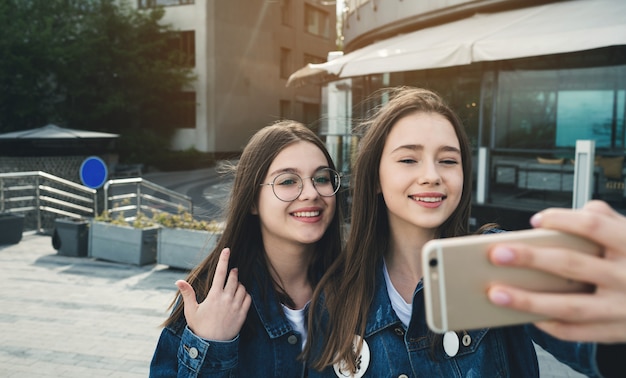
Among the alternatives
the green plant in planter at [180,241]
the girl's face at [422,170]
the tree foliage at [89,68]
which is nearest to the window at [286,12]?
the tree foliage at [89,68]

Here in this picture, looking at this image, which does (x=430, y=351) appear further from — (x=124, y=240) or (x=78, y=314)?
(x=124, y=240)

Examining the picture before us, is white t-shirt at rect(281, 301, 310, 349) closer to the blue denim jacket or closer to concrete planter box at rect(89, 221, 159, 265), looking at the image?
the blue denim jacket

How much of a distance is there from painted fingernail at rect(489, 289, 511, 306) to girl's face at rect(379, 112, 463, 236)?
0.83m

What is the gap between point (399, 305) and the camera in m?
1.75

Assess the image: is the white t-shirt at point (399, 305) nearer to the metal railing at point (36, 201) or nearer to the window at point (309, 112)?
the metal railing at point (36, 201)

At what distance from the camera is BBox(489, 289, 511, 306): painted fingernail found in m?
0.75

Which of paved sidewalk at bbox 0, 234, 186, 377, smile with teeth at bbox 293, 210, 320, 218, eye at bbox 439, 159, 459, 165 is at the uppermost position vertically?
eye at bbox 439, 159, 459, 165

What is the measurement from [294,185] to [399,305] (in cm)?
59

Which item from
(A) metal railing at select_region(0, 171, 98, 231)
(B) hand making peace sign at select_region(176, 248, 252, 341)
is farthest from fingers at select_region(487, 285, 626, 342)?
(A) metal railing at select_region(0, 171, 98, 231)

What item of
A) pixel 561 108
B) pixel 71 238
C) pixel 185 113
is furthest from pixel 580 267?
pixel 185 113

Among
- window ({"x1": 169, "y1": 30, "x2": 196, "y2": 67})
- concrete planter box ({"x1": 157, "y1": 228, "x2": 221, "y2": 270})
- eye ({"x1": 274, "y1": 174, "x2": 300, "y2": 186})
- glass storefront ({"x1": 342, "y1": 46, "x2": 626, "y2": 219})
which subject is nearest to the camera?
eye ({"x1": 274, "y1": 174, "x2": 300, "y2": 186})

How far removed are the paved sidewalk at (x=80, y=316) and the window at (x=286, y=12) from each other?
89.8 feet

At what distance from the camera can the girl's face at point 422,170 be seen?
5.23ft

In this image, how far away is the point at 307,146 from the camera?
7.02 ft
